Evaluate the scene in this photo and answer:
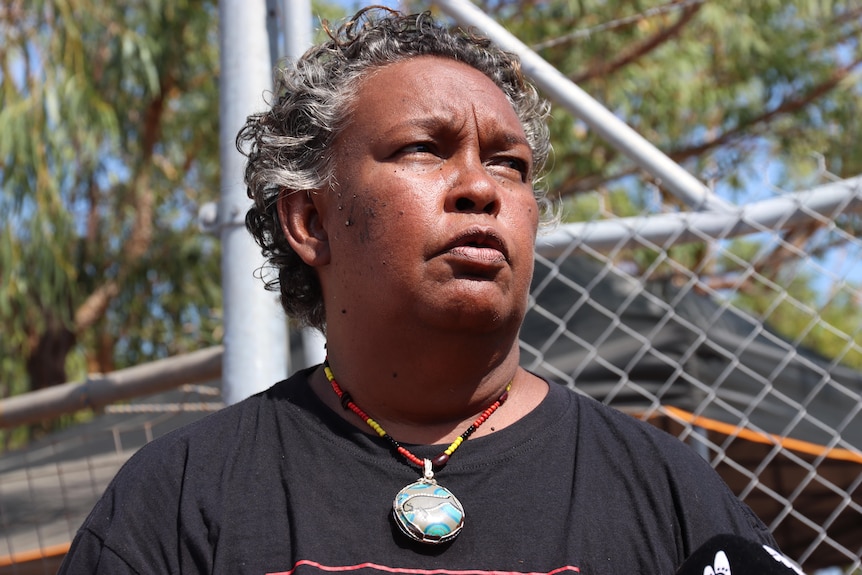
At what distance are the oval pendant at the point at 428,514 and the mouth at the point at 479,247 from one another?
14.7 inches

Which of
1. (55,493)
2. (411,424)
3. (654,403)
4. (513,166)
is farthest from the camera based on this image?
(55,493)

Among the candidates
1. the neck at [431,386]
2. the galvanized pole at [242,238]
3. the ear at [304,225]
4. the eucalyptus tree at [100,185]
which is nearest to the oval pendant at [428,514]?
the neck at [431,386]

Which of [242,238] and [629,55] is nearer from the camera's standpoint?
[242,238]

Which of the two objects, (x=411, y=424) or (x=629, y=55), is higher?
(x=629, y=55)

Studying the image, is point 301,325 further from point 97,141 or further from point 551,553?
point 97,141

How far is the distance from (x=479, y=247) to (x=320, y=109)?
17.4 inches

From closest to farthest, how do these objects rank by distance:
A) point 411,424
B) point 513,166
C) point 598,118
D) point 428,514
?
1. point 428,514
2. point 411,424
3. point 513,166
4. point 598,118

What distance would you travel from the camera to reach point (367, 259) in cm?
186

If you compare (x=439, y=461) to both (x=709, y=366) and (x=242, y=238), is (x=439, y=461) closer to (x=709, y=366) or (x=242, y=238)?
(x=242, y=238)

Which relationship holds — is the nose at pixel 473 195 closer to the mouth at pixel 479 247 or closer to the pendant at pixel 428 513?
the mouth at pixel 479 247

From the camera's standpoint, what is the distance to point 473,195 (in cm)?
183

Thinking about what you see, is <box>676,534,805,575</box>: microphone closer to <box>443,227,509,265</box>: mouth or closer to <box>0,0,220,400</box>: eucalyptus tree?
<box>443,227,509,265</box>: mouth

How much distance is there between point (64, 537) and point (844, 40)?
8.03 metres

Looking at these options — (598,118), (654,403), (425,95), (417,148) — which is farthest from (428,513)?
(654,403)
